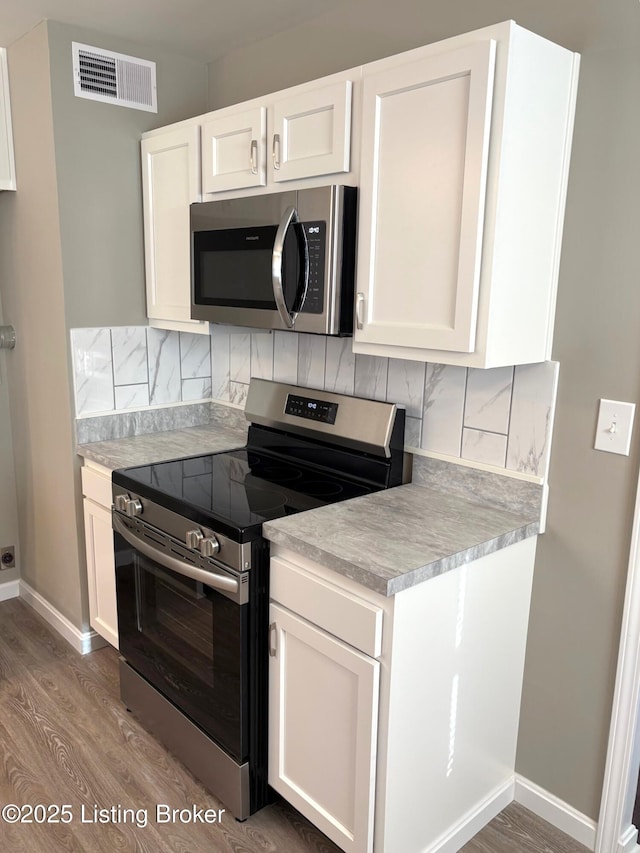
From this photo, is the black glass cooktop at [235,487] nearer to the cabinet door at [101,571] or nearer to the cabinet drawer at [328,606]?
the cabinet drawer at [328,606]

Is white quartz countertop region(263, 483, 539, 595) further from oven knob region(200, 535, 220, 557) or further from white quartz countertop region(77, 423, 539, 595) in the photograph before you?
oven knob region(200, 535, 220, 557)

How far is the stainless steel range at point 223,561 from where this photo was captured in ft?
5.86

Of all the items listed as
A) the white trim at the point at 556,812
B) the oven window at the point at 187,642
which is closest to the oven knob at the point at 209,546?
the oven window at the point at 187,642

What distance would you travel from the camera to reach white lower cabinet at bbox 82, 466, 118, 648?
2.46 metres

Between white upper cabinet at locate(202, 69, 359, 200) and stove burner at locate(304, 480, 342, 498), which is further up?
white upper cabinet at locate(202, 69, 359, 200)

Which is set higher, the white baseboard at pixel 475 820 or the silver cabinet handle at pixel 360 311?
the silver cabinet handle at pixel 360 311

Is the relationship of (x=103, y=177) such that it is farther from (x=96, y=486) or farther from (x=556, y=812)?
(x=556, y=812)

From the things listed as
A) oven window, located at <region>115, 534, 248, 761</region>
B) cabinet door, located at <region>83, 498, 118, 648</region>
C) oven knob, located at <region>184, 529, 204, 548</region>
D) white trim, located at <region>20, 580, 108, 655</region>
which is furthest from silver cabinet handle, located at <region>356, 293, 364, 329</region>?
white trim, located at <region>20, 580, 108, 655</region>

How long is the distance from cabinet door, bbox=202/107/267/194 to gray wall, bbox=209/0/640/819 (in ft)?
1.37

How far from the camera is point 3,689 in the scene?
2516 mm

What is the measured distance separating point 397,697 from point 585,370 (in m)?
0.94

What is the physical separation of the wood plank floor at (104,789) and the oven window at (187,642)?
0.24 m

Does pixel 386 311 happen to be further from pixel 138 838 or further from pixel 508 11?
pixel 138 838

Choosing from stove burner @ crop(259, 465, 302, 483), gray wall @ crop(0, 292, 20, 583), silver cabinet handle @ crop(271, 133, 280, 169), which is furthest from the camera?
gray wall @ crop(0, 292, 20, 583)
